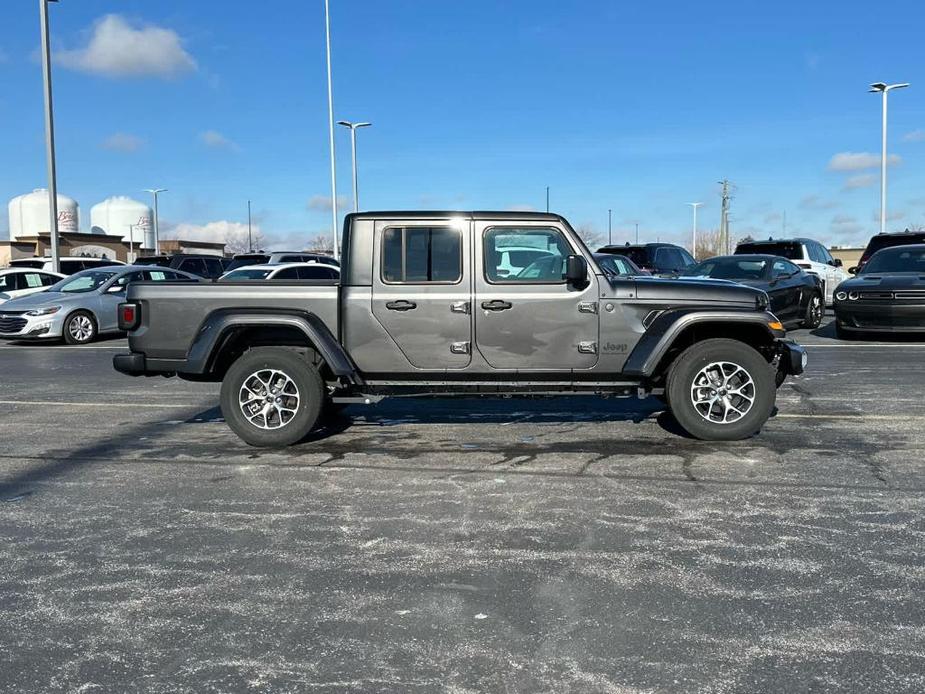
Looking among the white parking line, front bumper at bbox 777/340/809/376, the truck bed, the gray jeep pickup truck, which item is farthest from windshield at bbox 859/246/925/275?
the white parking line

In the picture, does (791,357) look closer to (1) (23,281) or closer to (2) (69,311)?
(2) (69,311)

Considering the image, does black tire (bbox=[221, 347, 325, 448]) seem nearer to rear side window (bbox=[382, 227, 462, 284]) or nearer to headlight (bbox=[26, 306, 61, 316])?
rear side window (bbox=[382, 227, 462, 284])

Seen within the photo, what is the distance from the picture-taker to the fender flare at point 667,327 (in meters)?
6.59

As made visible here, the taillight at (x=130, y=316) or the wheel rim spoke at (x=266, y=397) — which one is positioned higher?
the taillight at (x=130, y=316)

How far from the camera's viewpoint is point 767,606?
3.68 meters

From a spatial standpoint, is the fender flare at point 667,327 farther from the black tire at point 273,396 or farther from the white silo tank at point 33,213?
the white silo tank at point 33,213

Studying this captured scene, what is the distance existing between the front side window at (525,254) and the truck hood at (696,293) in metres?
0.71

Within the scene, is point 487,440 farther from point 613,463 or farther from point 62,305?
point 62,305

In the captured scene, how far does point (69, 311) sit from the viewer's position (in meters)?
16.1

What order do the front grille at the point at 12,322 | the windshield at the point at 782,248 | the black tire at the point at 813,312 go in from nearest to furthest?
the front grille at the point at 12,322 → the black tire at the point at 813,312 → the windshield at the point at 782,248

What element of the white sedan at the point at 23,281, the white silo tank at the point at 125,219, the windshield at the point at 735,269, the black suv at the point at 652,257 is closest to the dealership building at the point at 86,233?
the white silo tank at the point at 125,219

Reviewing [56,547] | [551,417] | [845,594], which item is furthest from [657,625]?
[551,417]

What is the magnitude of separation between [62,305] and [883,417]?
14.4 metres

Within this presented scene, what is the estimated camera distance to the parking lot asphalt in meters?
3.19
